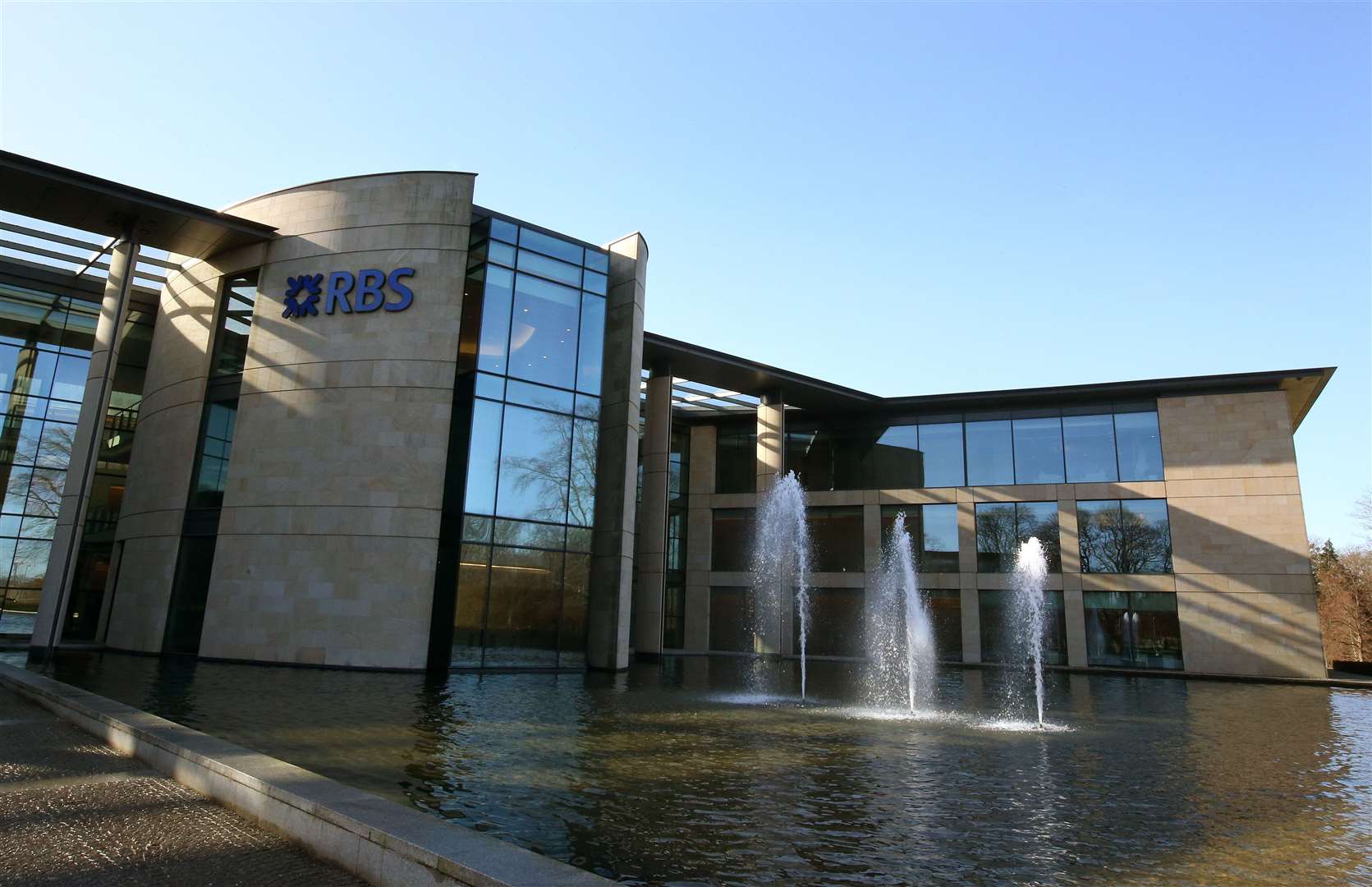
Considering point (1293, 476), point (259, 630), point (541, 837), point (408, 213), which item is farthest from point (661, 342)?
point (541, 837)

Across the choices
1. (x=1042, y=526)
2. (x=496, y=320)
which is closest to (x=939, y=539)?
(x=1042, y=526)

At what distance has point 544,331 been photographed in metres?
25.7

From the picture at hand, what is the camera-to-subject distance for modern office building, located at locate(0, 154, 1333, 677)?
75.3ft

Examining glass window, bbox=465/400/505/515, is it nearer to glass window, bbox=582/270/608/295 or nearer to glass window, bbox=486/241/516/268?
glass window, bbox=486/241/516/268

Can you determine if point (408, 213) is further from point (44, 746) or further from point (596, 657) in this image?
point (44, 746)

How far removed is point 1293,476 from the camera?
32.1 metres

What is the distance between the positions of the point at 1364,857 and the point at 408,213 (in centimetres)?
2468

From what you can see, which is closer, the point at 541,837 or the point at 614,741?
the point at 541,837

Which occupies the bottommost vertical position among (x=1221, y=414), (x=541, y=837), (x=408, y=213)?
(x=541, y=837)

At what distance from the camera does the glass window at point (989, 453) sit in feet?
122

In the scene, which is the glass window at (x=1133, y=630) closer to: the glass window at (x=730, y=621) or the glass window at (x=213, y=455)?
the glass window at (x=730, y=621)

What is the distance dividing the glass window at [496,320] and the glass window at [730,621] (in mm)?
20341

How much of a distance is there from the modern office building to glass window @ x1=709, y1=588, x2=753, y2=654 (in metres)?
1.59

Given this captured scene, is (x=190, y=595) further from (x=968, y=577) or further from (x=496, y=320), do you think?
(x=968, y=577)
